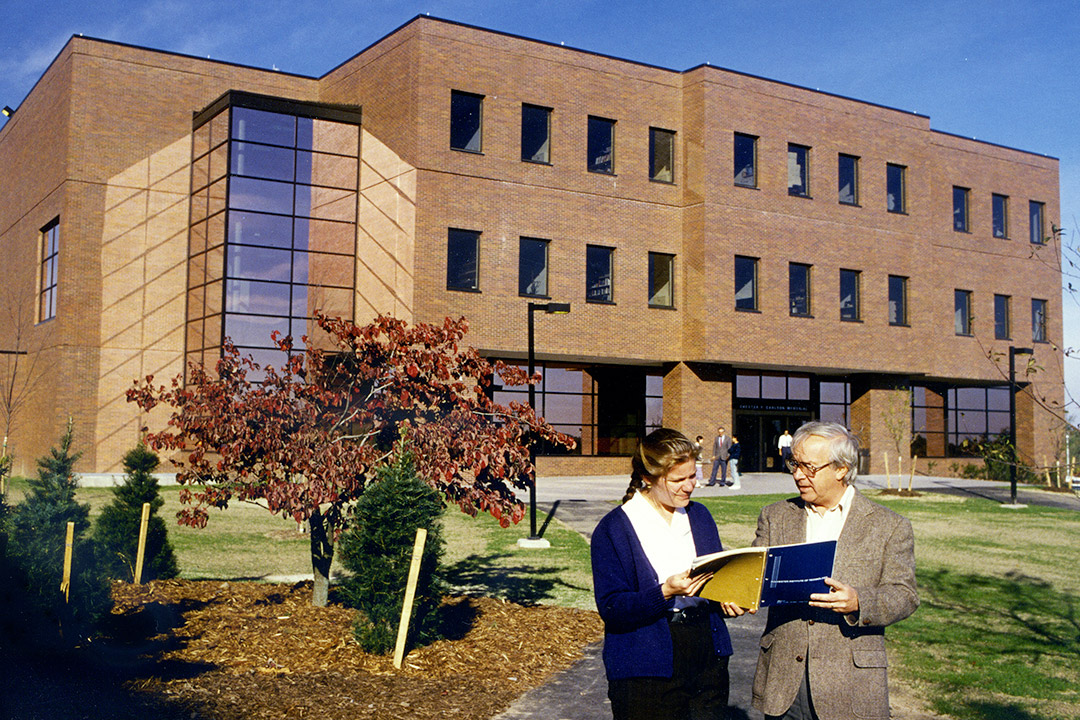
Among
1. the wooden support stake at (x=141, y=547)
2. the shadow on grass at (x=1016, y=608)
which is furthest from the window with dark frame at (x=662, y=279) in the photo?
the wooden support stake at (x=141, y=547)

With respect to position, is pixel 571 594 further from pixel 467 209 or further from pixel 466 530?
pixel 467 209

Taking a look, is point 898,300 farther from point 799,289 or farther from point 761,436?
point 761,436

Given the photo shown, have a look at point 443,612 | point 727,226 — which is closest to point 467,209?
point 727,226

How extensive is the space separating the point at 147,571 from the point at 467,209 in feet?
69.1

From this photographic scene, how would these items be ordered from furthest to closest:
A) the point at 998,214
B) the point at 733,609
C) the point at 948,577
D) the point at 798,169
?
the point at 998,214 → the point at 798,169 → the point at 948,577 → the point at 733,609

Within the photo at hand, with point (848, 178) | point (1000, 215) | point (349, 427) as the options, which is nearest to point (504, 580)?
point (349, 427)

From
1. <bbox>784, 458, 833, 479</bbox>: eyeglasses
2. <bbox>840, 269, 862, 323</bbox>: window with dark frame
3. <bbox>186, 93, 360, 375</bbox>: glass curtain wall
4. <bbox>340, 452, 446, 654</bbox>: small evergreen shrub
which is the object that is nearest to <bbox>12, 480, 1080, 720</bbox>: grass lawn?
<bbox>340, 452, 446, 654</bbox>: small evergreen shrub

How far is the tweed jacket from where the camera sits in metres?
3.80

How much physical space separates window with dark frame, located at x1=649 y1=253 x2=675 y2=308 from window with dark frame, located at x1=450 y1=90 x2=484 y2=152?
293 inches

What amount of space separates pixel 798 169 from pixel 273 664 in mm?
31840

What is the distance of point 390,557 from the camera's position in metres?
7.84

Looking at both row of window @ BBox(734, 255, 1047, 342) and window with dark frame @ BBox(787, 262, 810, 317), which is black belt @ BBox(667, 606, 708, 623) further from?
window with dark frame @ BBox(787, 262, 810, 317)

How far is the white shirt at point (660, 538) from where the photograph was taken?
408cm

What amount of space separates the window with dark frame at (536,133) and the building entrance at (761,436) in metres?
13.3
